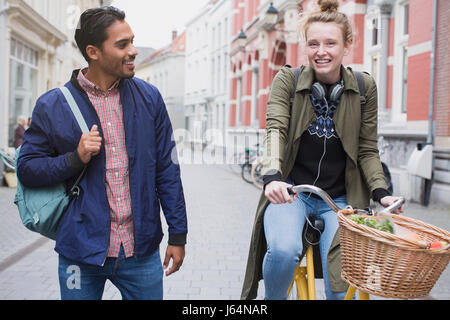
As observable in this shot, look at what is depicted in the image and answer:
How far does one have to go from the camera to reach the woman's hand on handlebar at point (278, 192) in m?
2.20

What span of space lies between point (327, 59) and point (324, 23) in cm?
17

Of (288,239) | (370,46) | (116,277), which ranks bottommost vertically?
(116,277)

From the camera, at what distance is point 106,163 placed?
218 cm

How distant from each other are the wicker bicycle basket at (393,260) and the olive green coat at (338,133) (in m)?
0.58

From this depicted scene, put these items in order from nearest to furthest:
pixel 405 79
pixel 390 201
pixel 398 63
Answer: pixel 390 201, pixel 405 79, pixel 398 63

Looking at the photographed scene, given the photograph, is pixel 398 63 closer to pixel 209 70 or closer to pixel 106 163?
pixel 106 163

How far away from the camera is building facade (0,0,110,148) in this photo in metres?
13.6

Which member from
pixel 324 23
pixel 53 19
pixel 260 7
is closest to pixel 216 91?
pixel 260 7

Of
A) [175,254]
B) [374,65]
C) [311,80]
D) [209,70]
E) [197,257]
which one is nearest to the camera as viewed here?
[175,254]

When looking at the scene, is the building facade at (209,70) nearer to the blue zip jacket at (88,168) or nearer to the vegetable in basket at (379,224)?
the blue zip jacket at (88,168)

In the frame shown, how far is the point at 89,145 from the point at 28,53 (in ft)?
52.6

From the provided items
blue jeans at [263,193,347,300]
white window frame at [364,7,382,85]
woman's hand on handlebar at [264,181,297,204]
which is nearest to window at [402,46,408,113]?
white window frame at [364,7,382,85]

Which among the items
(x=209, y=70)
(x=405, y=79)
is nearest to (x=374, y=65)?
(x=405, y=79)

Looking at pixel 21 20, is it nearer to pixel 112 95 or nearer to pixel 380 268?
pixel 112 95
